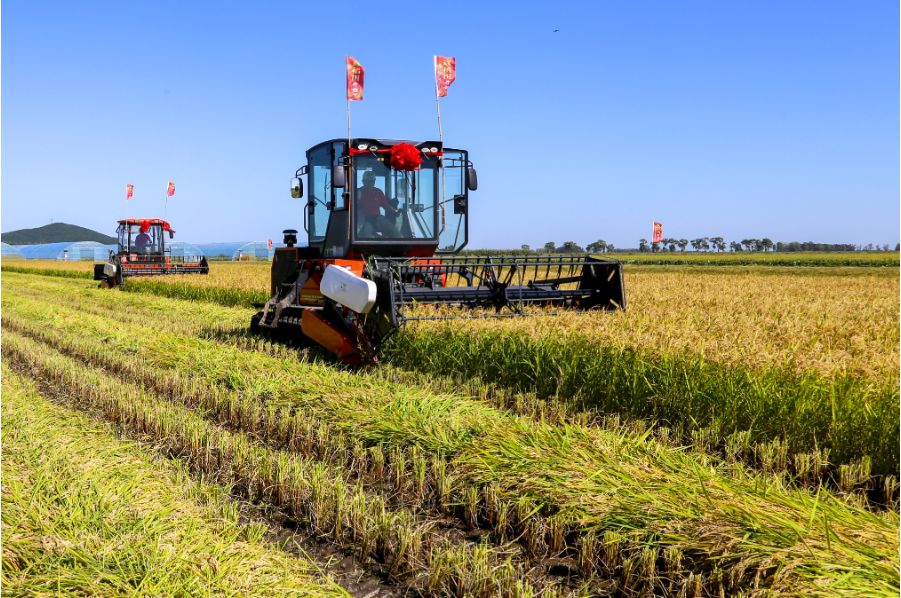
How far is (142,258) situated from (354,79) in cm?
1483

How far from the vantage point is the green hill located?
17494 cm

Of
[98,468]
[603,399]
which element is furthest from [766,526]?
[98,468]

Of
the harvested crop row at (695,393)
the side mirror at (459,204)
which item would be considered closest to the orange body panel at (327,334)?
the harvested crop row at (695,393)

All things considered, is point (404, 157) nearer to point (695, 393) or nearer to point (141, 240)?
point (695, 393)

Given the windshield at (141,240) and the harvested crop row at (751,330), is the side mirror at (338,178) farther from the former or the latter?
the windshield at (141,240)

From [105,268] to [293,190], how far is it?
1327 centimetres

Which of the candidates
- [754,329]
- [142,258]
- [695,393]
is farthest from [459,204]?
[142,258]

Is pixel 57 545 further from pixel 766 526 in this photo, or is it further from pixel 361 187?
pixel 361 187

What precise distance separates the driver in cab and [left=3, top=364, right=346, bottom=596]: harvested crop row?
3995 mm

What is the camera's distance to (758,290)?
9.52 meters

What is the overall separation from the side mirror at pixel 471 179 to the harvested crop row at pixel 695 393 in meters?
2.11

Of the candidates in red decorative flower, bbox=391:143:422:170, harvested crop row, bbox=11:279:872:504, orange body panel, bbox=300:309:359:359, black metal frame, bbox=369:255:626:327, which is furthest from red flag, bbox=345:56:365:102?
harvested crop row, bbox=11:279:872:504

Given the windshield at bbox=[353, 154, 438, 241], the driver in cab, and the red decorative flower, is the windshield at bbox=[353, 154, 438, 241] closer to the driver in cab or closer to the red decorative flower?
the driver in cab

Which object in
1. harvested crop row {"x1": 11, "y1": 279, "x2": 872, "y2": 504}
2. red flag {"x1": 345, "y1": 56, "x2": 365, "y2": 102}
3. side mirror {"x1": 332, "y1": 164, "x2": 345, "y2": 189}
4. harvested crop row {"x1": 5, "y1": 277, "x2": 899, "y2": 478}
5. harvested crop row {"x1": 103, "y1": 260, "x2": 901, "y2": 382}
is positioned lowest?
harvested crop row {"x1": 11, "y1": 279, "x2": 872, "y2": 504}
